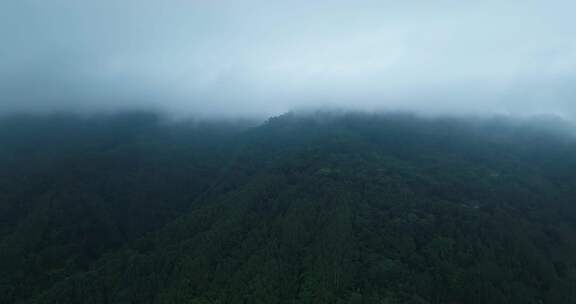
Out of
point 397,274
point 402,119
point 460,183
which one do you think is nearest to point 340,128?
point 402,119

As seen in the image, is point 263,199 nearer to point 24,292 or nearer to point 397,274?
point 397,274

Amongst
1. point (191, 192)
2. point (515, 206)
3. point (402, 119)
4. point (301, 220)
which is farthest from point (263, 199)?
point (402, 119)

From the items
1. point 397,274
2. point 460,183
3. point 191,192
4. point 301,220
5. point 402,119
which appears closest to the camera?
point 397,274

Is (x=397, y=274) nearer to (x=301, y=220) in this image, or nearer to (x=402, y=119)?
(x=301, y=220)

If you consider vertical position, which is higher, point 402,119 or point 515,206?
point 402,119

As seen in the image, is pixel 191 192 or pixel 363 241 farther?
pixel 191 192

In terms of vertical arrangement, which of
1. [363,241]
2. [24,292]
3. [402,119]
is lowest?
[24,292]

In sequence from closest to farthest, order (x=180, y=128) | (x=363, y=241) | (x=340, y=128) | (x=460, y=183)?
(x=363, y=241)
(x=460, y=183)
(x=340, y=128)
(x=180, y=128)
